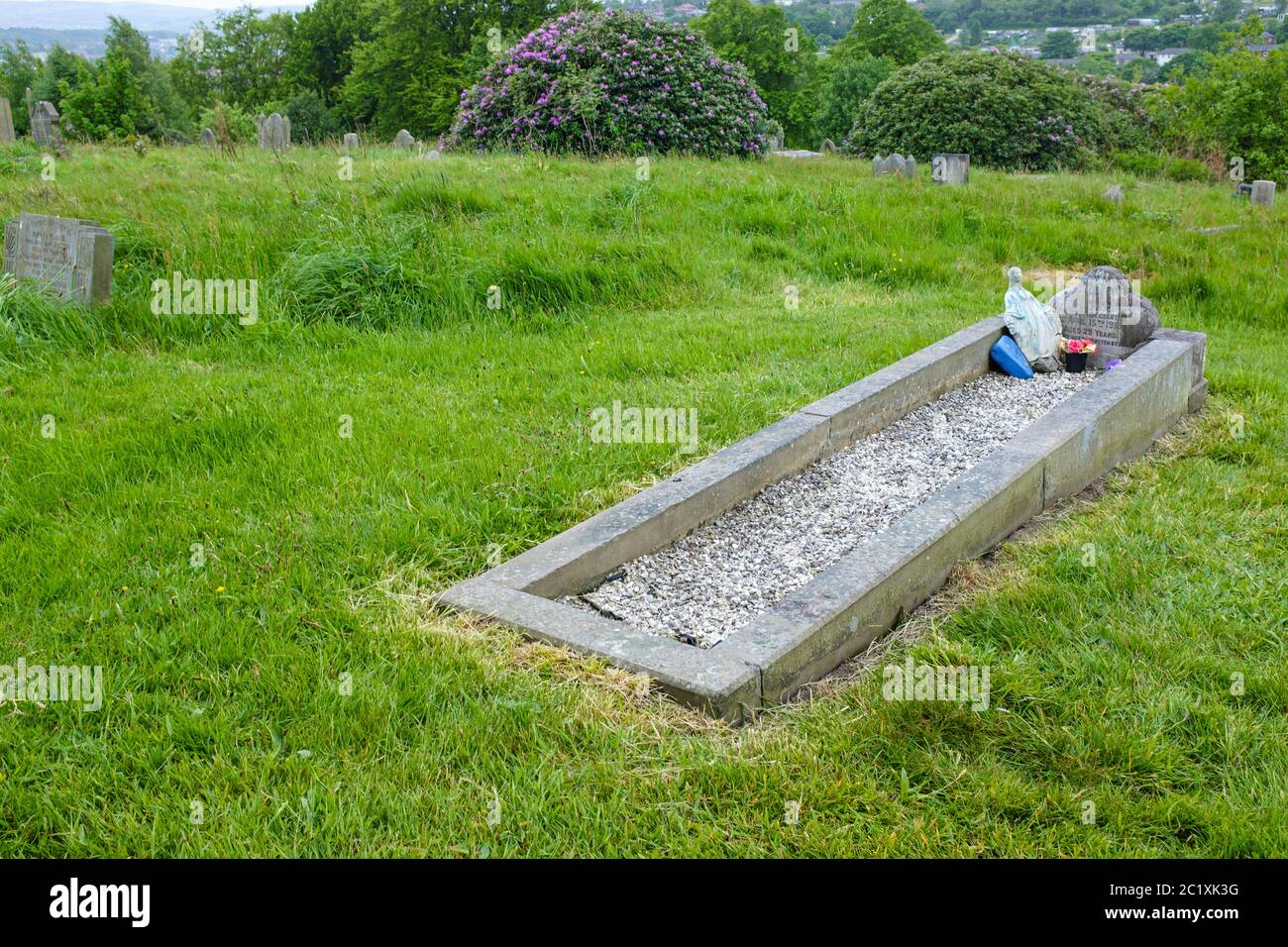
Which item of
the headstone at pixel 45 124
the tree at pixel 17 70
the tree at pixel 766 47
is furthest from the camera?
the tree at pixel 766 47

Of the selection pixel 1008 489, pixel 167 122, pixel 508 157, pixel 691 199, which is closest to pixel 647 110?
pixel 508 157

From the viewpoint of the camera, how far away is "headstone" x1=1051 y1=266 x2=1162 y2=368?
7047 mm

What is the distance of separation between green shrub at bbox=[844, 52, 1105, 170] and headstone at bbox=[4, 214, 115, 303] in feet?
53.8

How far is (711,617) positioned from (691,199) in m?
6.67

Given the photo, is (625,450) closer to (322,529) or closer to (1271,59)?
(322,529)

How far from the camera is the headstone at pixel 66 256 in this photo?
656 centimetres

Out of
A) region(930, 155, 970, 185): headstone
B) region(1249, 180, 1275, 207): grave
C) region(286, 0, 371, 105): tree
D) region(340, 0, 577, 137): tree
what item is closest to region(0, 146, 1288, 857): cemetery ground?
region(930, 155, 970, 185): headstone

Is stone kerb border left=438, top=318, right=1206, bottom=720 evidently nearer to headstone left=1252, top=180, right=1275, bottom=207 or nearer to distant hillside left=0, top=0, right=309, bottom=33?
headstone left=1252, top=180, right=1275, bottom=207

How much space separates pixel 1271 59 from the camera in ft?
67.3

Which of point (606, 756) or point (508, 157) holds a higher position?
point (508, 157)

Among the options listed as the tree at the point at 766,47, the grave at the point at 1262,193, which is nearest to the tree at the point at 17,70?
the tree at the point at 766,47

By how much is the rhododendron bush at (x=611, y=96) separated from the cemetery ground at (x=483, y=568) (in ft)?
15.1

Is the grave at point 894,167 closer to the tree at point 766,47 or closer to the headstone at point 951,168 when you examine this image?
the headstone at point 951,168

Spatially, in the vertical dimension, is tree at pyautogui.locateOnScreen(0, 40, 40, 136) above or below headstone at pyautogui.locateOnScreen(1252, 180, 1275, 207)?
above
